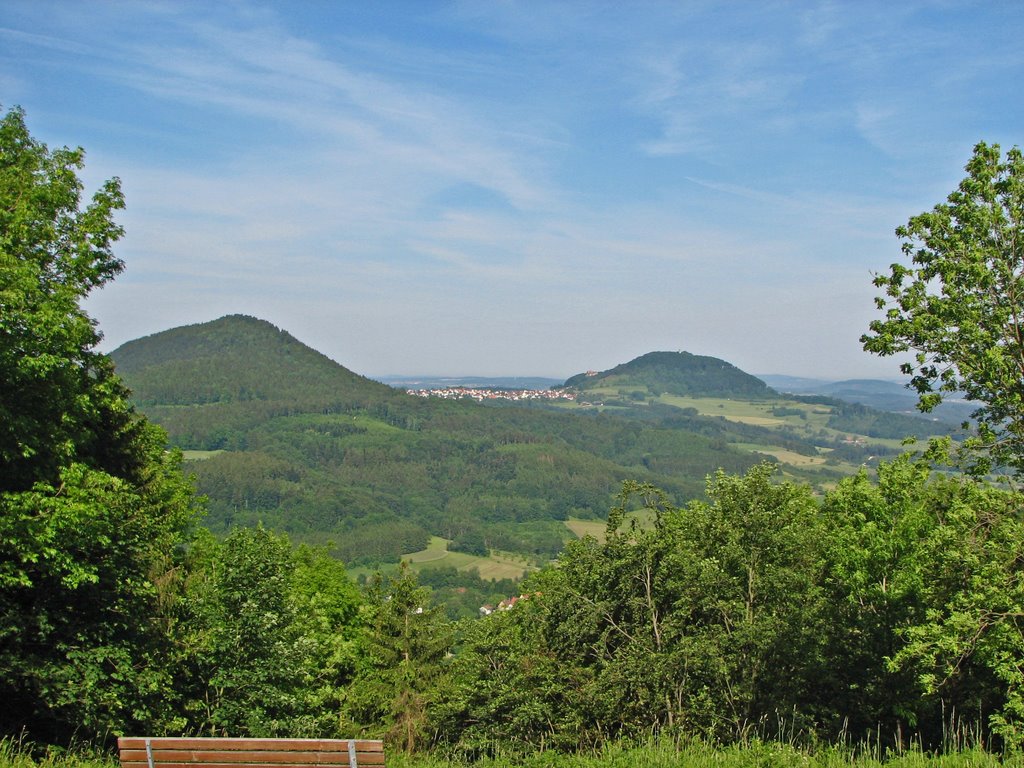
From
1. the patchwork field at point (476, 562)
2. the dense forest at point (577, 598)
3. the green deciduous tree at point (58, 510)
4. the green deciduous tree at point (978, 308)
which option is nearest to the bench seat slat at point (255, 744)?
the dense forest at point (577, 598)

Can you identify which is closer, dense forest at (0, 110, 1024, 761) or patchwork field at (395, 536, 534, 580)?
dense forest at (0, 110, 1024, 761)

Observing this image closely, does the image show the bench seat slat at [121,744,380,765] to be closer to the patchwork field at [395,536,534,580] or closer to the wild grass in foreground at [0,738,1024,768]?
the wild grass in foreground at [0,738,1024,768]

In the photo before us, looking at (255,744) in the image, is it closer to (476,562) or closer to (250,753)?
(250,753)

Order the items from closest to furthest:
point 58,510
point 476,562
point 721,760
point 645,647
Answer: point 721,760, point 58,510, point 645,647, point 476,562

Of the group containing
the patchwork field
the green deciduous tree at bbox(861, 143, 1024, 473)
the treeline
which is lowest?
the patchwork field

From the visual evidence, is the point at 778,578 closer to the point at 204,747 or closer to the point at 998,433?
the point at 998,433

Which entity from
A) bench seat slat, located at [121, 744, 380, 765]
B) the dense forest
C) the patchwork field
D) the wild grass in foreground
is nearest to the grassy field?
the patchwork field

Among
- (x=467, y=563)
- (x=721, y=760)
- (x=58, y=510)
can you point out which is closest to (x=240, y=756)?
(x=721, y=760)

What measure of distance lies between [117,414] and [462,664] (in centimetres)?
1335

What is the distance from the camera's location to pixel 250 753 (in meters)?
7.75

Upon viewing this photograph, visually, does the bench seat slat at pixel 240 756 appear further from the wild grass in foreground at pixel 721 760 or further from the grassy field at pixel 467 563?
the grassy field at pixel 467 563

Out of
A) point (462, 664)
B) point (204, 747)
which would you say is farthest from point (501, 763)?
point (462, 664)

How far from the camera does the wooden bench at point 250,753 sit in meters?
7.56

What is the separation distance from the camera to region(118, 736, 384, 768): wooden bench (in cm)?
756
